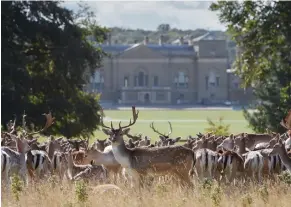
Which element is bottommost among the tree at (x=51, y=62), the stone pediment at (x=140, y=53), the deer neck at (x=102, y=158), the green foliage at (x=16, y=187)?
the green foliage at (x=16, y=187)

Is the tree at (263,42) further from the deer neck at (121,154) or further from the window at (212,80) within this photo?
the window at (212,80)

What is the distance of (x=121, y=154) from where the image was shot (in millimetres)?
18312

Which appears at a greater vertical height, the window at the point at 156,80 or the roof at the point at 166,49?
the roof at the point at 166,49

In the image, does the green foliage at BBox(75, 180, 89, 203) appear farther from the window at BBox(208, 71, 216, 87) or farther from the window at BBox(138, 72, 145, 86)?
the window at BBox(208, 71, 216, 87)

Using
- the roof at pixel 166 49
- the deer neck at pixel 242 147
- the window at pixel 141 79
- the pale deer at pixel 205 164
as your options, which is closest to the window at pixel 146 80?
the window at pixel 141 79

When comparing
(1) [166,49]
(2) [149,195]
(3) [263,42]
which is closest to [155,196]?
(2) [149,195]

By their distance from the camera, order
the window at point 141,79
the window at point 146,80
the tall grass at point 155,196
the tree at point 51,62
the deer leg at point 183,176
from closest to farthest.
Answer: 1. the tall grass at point 155,196
2. the deer leg at point 183,176
3. the tree at point 51,62
4. the window at point 146,80
5. the window at point 141,79

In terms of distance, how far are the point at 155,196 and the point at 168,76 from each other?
138 m

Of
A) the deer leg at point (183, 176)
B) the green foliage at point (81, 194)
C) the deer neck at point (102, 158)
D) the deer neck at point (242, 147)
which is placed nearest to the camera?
the green foliage at point (81, 194)

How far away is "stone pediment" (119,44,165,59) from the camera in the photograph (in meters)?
152

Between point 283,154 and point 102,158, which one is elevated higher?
point 283,154

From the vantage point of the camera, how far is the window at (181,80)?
503ft

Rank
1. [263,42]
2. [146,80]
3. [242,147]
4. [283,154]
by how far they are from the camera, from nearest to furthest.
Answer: [283,154] < [242,147] < [263,42] < [146,80]

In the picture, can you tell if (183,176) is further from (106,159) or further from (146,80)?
(146,80)
